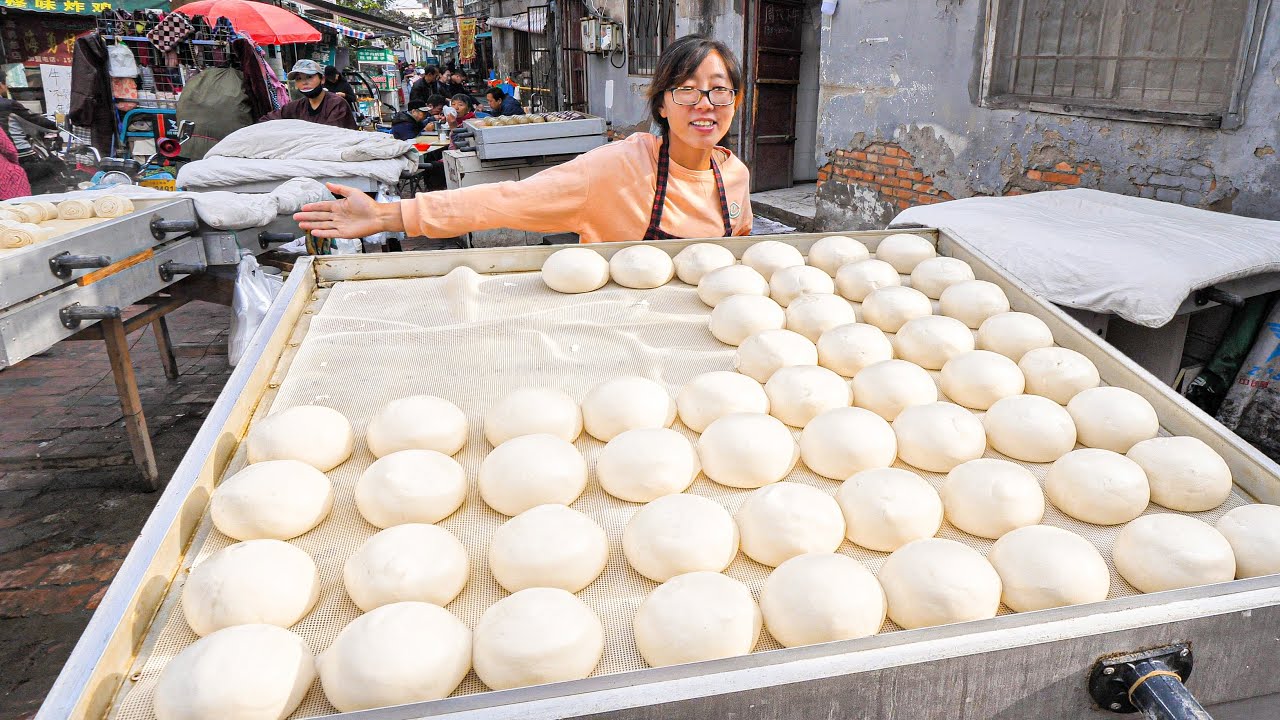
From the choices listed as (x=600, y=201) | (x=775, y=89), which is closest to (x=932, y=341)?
(x=600, y=201)

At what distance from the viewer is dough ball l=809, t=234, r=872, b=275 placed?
216cm

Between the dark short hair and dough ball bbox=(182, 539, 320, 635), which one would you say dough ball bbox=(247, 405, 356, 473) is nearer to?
dough ball bbox=(182, 539, 320, 635)

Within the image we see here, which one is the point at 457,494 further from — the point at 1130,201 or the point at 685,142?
the point at 1130,201

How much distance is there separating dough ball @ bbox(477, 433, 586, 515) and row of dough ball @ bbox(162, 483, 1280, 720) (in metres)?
0.24

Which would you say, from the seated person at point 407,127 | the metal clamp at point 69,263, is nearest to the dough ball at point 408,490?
the metal clamp at point 69,263

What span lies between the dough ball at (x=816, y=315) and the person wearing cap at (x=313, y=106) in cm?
546

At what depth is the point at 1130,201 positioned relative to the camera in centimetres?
308

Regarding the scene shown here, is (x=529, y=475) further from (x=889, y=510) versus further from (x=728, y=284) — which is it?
(x=728, y=284)

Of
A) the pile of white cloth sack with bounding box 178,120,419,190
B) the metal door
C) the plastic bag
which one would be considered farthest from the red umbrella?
the plastic bag

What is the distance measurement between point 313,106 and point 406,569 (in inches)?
245

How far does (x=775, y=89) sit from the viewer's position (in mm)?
7488

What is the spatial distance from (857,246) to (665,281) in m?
0.62

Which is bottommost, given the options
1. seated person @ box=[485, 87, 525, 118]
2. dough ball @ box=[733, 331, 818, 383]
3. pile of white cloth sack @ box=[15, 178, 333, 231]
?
dough ball @ box=[733, 331, 818, 383]

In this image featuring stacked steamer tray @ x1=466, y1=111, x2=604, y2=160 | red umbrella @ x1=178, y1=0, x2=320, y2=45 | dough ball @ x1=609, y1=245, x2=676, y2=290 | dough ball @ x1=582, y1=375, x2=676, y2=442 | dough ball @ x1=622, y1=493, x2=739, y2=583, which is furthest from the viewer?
red umbrella @ x1=178, y1=0, x2=320, y2=45
